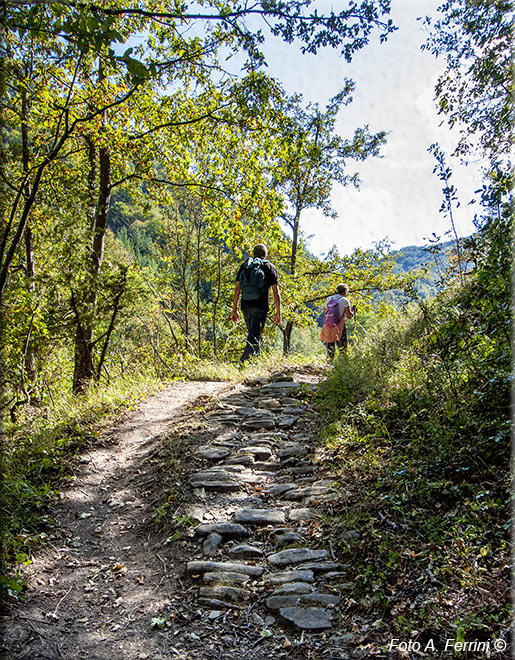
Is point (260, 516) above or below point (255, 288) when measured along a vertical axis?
below

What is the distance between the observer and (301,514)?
11.3 feet

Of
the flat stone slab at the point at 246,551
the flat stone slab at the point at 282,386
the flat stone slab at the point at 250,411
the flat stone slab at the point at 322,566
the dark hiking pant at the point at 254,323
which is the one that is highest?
the dark hiking pant at the point at 254,323

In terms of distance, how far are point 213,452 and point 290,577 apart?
6.30 ft

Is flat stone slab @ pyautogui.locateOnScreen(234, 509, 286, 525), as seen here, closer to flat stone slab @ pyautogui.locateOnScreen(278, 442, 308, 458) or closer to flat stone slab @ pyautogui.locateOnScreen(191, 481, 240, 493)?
flat stone slab @ pyautogui.locateOnScreen(191, 481, 240, 493)

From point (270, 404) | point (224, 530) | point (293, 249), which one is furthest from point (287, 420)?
point (293, 249)

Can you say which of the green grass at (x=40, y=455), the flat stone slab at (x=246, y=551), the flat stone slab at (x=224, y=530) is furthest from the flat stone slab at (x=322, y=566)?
the green grass at (x=40, y=455)

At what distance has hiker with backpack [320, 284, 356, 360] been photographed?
8547 mm

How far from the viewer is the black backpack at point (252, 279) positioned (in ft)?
24.1

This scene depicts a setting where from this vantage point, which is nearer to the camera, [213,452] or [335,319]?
[213,452]

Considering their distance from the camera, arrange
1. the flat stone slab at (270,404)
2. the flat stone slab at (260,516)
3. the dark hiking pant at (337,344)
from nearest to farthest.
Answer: the flat stone slab at (260,516) < the flat stone slab at (270,404) < the dark hiking pant at (337,344)

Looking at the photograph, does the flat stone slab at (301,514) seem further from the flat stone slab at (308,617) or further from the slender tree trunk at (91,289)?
the slender tree trunk at (91,289)

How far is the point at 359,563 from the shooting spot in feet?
8.99

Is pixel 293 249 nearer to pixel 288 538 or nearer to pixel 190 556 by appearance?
pixel 288 538

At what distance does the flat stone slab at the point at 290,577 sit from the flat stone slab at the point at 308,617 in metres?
0.24
